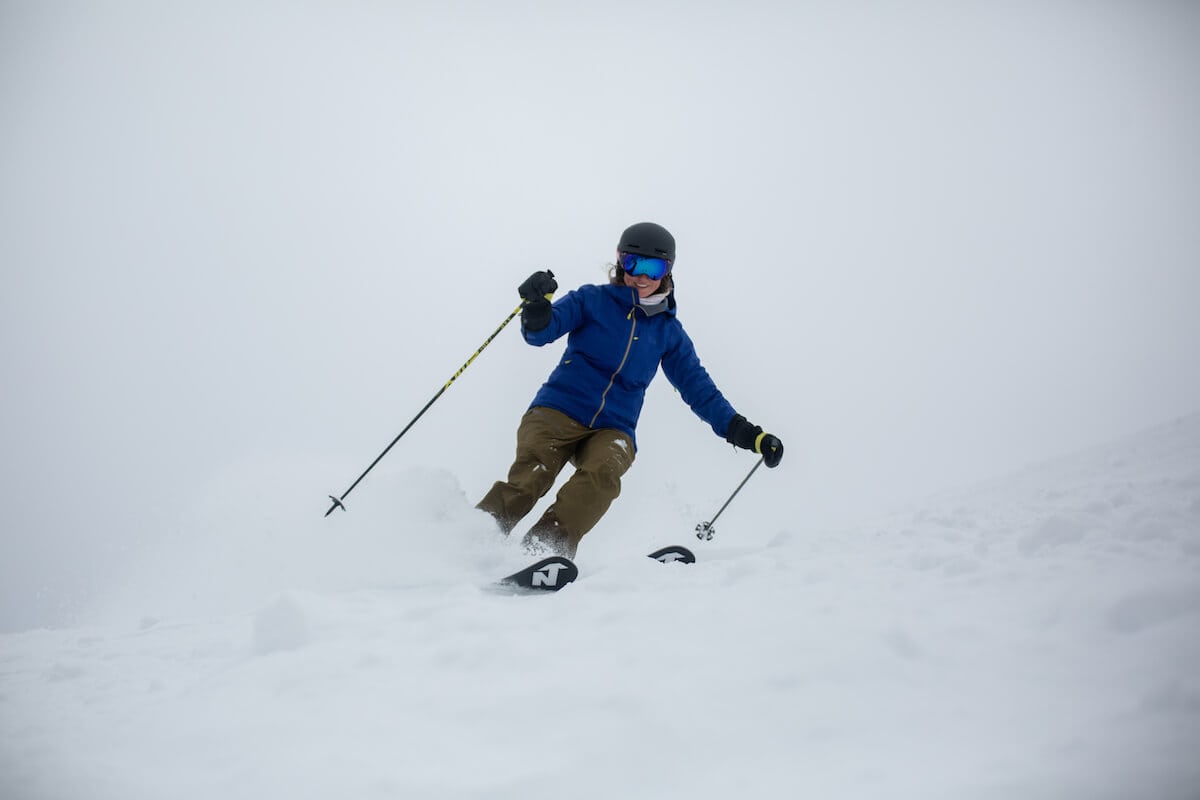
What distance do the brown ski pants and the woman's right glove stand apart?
557 mm

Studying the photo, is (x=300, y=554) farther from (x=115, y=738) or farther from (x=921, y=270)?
(x=921, y=270)

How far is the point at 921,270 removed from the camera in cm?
16275

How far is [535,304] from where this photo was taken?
13.9 ft

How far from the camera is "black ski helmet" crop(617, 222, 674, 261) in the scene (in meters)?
4.45

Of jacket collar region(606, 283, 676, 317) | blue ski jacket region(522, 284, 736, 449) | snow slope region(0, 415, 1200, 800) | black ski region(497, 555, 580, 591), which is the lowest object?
snow slope region(0, 415, 1200, 800)

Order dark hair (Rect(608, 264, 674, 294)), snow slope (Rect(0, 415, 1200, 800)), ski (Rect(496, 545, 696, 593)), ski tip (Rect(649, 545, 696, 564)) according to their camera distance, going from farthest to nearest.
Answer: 1. dark hair (Rect(608, 264, 674, 294))
2. ski tip (Rect(649, 545, 696, 564))
3. ski (Rect(496, 545, 696, 593))
4. snow slope (Rect(0, 415, 1200, 800))

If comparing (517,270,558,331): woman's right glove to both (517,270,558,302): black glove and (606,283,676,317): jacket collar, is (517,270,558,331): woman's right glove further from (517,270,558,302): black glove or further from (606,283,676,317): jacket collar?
(606,283,676,317): jacket collar

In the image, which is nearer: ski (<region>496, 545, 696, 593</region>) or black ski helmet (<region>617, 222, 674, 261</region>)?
ski (<region>496, 545, 696, 593</region>)

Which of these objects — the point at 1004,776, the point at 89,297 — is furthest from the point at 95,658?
the point at 89,297

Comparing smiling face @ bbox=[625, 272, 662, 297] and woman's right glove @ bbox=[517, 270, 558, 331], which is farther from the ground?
smiling face @ bbox=[625, 272, 662, 297]

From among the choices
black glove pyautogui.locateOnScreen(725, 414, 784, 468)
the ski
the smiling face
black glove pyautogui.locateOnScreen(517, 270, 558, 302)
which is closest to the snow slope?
the ski

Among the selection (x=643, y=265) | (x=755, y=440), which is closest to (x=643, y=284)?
(x=643, y=265)

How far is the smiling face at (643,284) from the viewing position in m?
4.46

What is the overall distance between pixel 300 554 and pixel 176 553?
94 cm
